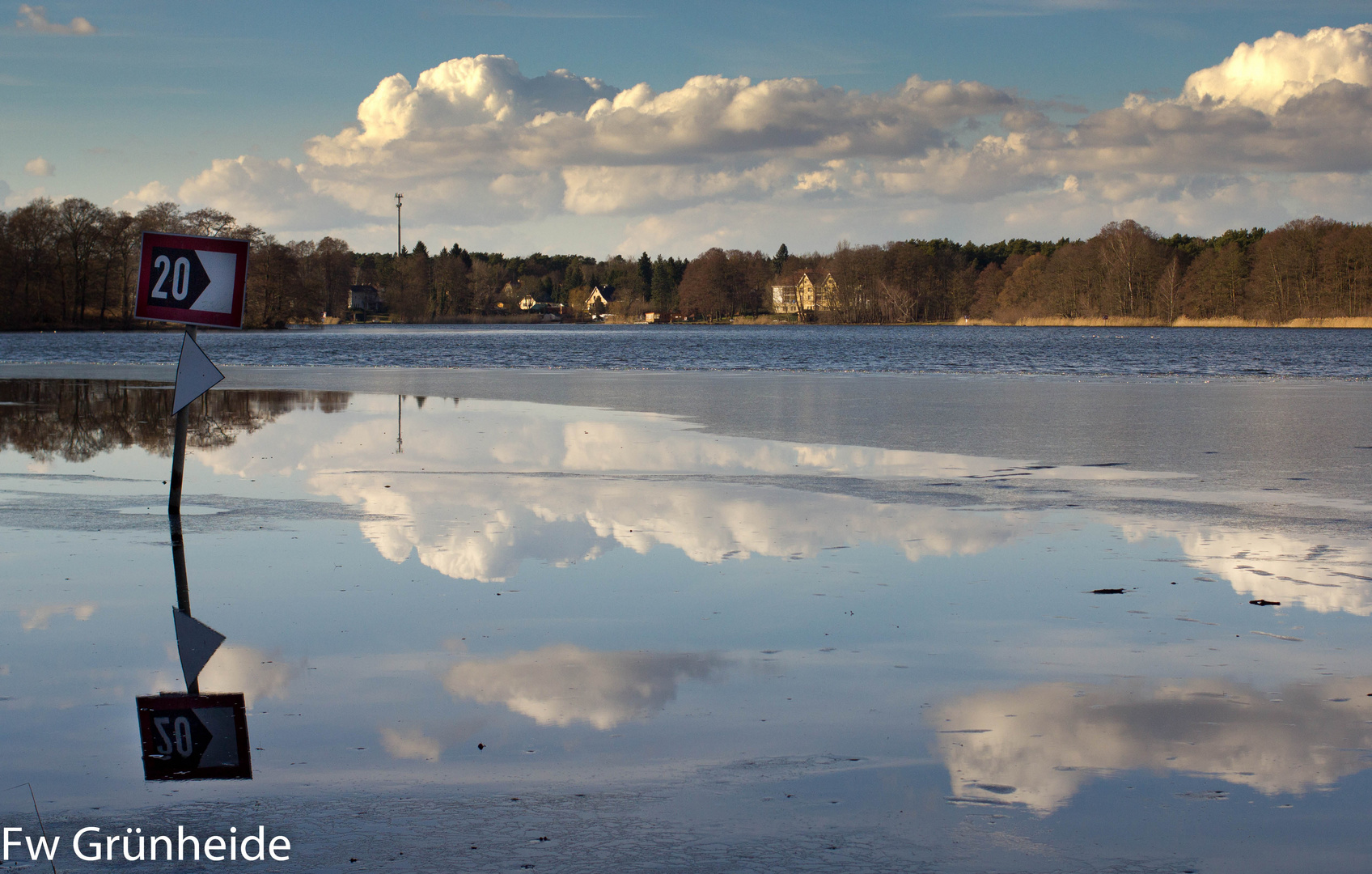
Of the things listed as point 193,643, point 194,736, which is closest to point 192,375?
point 193,643

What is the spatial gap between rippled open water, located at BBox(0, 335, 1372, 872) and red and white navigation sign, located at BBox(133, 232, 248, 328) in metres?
1.83

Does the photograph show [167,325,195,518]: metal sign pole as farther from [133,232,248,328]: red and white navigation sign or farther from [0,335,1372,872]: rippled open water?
[133,232,248,328]: red and white navigation sign

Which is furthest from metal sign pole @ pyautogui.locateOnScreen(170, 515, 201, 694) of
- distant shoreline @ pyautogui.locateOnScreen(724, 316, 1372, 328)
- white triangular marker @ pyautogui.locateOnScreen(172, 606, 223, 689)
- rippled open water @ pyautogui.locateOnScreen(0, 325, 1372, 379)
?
distant shoreline @ pyautogui.locateOnScreen(724, 316, 1372, 328)

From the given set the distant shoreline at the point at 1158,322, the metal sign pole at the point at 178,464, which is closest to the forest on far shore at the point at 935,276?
the distant shoreline at the point at 1158,322

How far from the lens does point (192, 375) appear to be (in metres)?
10.3

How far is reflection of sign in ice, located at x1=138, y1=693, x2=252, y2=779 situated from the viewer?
438 centimetres

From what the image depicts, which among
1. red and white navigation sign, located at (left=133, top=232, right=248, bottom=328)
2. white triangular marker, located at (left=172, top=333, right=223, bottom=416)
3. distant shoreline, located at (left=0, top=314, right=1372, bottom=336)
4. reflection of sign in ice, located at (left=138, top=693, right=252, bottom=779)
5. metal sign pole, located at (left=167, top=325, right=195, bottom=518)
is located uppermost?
distant shoreline, located at (left=0, top=314, right=1372, bottom=336)

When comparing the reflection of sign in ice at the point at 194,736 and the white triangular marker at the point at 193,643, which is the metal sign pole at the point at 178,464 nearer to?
the white triangular marker at the point at 193,643

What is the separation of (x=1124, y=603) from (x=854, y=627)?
1.84m

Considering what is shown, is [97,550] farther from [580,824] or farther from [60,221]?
[60,221]

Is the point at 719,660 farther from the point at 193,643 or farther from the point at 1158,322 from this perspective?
the point at 1158,322

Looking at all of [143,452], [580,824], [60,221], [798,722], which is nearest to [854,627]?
[798,722]

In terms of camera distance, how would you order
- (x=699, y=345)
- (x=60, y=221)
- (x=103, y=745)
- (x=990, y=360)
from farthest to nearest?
(x=60, y=221) < (x=699, y=345) < (x=990, y=360) < (x=103, y=745)

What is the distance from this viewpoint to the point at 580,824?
386cm
